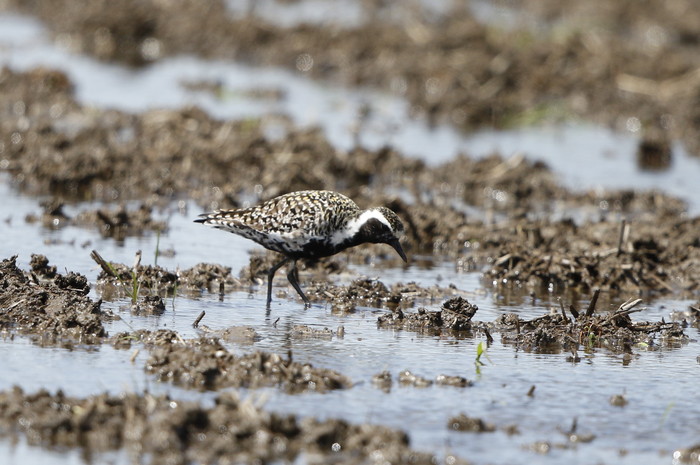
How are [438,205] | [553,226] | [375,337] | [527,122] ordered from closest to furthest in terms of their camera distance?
[375,337] → [553,226] → [438,205] → [527,122]

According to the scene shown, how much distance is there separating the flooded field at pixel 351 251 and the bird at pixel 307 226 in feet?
1.41

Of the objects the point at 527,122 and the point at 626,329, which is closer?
the point at 626,329

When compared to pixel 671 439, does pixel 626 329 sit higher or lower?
higher

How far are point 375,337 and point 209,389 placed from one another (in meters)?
2.28

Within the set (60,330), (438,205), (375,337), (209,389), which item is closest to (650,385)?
(375,337)

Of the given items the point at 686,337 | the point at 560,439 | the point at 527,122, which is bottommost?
the point at 560,439

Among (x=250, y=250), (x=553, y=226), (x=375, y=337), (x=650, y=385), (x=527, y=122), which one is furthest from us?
(x=527, y=122)

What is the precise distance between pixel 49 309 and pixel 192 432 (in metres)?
2.85

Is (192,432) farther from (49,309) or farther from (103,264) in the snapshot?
(103,264)

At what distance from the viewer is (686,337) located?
10.8 meters

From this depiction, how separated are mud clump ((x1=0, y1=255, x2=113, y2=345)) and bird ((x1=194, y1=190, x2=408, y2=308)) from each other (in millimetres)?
1867

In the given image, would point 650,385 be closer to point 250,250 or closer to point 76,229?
point 250,250

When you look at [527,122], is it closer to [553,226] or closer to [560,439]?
[553,226]

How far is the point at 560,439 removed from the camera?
787 cm
